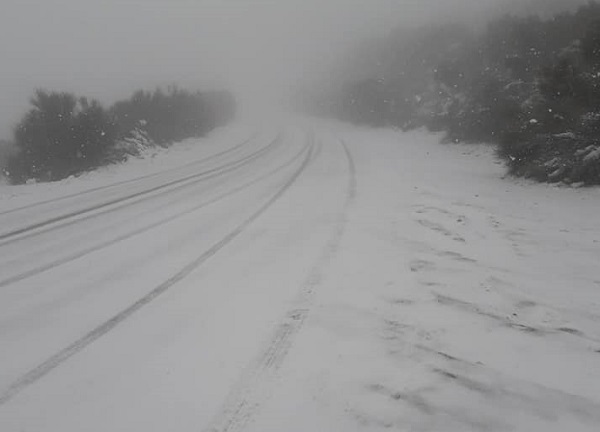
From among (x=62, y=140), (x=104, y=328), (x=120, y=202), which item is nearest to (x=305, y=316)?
(x=104, y=328)

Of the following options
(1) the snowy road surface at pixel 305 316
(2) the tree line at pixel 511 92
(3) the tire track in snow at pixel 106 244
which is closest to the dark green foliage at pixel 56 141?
(1) the snowy road surface at pixel 305 316

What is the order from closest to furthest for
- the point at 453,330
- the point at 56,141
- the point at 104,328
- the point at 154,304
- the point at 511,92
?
the point at 453,330, the point at 104,328, the point at 154,304, the point at 56,141, the point at 511,92

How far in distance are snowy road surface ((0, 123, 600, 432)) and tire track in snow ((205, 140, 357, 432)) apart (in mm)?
13

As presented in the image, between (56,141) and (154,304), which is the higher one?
(56,141)

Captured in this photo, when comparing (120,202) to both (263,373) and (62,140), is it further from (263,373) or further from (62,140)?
(62,140)

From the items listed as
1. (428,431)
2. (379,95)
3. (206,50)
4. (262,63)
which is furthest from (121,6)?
(428,431)

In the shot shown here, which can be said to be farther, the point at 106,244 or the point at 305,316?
the point at 106,244

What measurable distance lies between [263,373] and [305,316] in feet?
2.72

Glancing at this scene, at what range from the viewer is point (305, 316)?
3547mm

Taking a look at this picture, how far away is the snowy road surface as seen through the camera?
2492mm

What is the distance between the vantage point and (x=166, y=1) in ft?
362

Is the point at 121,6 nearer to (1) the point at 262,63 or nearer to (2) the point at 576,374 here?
(1) the point at 262,63

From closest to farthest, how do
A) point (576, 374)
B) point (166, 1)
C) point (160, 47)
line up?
1. point (576, 374)
2. point (160, 47)
3. point (166, 1)

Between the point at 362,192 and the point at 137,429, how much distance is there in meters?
6.73
